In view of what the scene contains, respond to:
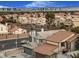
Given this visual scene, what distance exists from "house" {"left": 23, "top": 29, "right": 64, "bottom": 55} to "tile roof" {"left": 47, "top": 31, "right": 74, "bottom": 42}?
0.14ft

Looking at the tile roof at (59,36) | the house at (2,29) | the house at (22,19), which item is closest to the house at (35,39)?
the tile roof at (59,36)

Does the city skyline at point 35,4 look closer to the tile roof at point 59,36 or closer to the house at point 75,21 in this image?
the house at point 75,21

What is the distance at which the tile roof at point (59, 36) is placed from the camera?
300 cm

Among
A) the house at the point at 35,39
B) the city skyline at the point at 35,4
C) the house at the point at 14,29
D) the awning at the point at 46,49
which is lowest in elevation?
the awning at the point at 46,49

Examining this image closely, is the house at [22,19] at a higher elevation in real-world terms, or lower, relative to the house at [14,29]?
higher

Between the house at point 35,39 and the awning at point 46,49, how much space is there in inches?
1.7

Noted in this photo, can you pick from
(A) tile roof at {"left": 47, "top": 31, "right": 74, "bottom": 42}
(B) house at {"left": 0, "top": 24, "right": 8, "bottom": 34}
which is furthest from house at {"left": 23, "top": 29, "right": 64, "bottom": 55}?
(B) house at {"left": 0, "top": 24, "right": 8, "bottom": 34}

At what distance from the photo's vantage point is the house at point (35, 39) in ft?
9.93

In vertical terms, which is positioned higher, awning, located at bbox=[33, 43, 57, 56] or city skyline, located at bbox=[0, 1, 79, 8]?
city skyline, located at bbox=[0, 1, 79, 8]

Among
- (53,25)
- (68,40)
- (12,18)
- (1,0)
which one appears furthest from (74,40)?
(1,0)

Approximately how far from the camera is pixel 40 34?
304 centimetres

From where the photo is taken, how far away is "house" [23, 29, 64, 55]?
3027 mm

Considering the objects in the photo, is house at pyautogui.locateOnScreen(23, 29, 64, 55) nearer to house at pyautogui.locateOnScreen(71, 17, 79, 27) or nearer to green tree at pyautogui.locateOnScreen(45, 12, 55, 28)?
green tree at pyautogui.locateOnScreen(45, 12, 55, 28)

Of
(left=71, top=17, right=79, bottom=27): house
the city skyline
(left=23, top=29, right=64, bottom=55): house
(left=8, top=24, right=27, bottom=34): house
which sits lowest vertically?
(left=23, top=29, right=64, bottom=55): house
